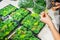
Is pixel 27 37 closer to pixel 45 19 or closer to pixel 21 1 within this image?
pixel 45 19

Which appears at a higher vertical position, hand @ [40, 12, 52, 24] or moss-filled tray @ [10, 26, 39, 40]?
hand @ [40, 12, 52, 24]

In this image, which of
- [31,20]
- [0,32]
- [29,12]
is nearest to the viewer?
[0,32]

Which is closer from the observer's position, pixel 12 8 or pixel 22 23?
pixel 22 23

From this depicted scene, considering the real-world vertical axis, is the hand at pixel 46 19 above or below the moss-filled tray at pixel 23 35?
above

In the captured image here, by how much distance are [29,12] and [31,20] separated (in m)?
0.14

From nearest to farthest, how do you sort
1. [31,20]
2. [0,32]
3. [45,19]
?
[45,19] → [0,32] → [31,20]

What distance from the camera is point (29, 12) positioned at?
1.43 metres

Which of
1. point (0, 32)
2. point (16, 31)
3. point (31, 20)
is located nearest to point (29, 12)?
point (31, 20)

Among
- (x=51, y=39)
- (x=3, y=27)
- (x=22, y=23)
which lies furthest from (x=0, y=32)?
(x=51, y=39)

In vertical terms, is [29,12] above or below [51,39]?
above

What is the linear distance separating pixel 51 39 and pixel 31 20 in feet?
0.93

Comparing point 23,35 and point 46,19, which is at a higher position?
point 46,19

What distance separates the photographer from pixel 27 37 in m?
1.18

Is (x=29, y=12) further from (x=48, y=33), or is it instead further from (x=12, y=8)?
(x=48, y=33)
